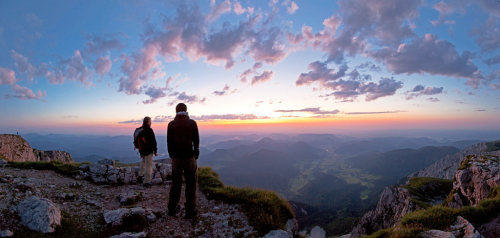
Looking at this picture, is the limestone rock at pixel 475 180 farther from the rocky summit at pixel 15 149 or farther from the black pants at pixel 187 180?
the rocky summit at pixel 15 149

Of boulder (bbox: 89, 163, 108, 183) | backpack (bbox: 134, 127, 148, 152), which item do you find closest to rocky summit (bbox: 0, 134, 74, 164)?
boulder (bbox: 89, 163, 108, 183)

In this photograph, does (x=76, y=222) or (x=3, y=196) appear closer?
(x=76, y=222)

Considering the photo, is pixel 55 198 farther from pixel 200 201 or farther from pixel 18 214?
pixel 200 201

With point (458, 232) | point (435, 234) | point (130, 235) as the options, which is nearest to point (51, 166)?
point (130, 235)

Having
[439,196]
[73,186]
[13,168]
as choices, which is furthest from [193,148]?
[439,196]

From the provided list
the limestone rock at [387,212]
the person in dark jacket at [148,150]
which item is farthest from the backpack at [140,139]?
the limestone rock at [387,212]

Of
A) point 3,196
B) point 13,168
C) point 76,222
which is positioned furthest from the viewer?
point 13,168

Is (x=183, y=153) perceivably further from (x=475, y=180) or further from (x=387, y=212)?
(x=387, y=212)

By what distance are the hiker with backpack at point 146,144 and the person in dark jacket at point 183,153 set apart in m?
4.68

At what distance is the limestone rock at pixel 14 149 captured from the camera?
19531 millimetres

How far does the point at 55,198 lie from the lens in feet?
25.2

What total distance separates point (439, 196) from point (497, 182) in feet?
57.4

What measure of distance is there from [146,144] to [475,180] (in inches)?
977

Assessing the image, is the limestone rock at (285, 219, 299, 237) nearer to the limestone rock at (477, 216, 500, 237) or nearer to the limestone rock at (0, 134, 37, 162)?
the limestone rock at (477, 216, 500, 237)
